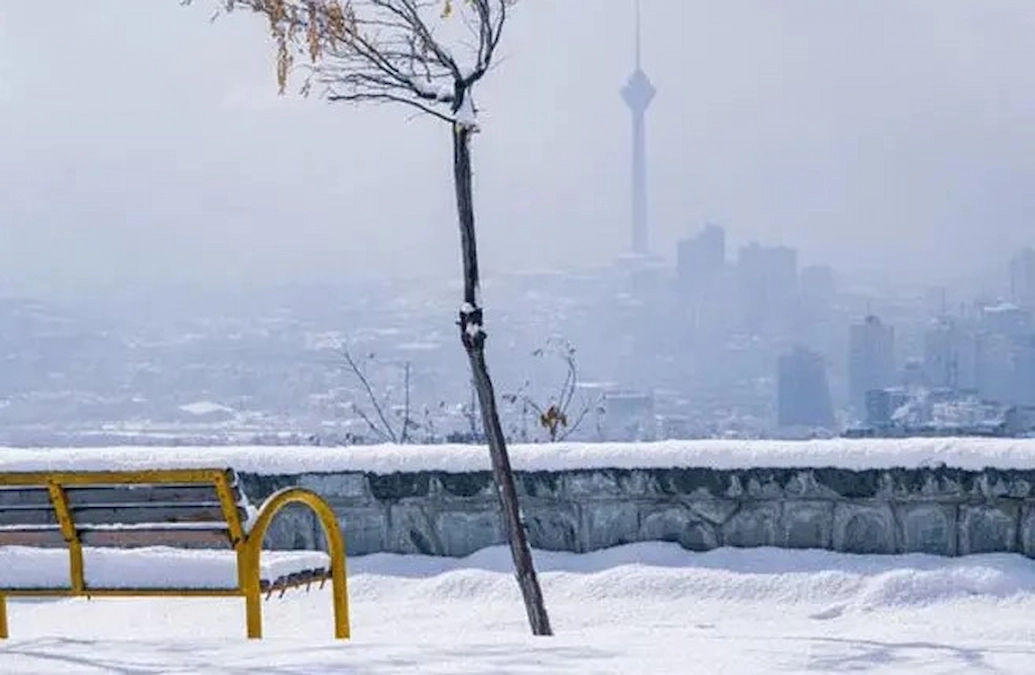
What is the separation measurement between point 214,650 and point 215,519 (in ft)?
3.41

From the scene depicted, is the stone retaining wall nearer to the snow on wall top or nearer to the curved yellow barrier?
the snow on wall top

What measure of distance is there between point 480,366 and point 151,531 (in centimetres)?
192

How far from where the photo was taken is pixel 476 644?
749cm

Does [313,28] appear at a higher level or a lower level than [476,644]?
higher

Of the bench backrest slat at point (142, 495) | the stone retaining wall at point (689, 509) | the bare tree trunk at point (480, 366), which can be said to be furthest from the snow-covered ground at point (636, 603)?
the bench backrest slat at point (142, 495)

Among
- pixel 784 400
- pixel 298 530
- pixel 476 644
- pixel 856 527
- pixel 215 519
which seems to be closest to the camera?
pixel 476 644

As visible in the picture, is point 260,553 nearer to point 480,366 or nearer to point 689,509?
point 480,366

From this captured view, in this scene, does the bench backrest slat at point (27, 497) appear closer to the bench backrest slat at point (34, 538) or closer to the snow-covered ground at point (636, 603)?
the bench backrest slat at point (34, 538)

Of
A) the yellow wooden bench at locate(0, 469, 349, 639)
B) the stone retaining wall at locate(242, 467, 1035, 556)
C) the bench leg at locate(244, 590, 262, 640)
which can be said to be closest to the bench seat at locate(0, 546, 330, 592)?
the yellow wooden bench at locate(0, 469, 349, 639)

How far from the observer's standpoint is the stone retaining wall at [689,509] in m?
10.7

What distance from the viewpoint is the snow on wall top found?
35.0ft

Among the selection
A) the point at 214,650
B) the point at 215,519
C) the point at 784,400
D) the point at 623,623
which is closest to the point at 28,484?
the point at 215,519

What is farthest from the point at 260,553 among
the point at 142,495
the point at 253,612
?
the point at 142,495

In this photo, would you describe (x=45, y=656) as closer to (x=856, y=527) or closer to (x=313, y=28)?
(x=313, y=28)
